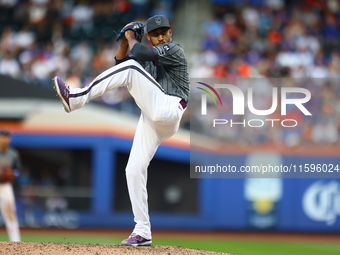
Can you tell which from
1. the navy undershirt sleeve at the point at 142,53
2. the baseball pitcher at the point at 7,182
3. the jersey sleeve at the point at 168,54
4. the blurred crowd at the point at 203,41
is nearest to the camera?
the navy undershirt sleeve at the point at 142,53

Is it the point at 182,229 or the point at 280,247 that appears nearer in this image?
the point at 280,247

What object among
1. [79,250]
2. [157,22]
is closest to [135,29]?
[157,22]

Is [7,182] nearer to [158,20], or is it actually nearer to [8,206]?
[8,206]

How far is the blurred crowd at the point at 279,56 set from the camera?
11141 mm

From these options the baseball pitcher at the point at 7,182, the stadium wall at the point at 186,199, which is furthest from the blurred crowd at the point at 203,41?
the baseball pitcher at the point at 7,182

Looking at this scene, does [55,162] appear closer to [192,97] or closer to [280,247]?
[192,97]

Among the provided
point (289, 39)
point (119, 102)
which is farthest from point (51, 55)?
point (289, 39)

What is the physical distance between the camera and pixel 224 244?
10766 millimetres

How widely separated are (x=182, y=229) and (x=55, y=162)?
10.0ft

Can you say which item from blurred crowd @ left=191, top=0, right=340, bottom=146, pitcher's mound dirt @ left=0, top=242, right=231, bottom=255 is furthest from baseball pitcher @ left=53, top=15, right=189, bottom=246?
blurred crowd @ left=191, top=0, right=340, bottom=146

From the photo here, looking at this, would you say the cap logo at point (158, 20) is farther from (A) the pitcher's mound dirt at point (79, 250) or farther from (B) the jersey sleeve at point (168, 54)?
(A) the pitcher's mound dirt at point (79, 250)

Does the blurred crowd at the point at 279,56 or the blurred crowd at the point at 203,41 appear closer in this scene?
the blurred crowd at the point at 279,56

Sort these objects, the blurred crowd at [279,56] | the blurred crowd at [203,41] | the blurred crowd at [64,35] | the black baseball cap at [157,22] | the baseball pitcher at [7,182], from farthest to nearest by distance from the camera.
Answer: the blurred crowd at [64,35]
the blurred crowd at [203,41]
the blurred crowd at [279,56]
the baseball pitcher at [7,182]
the black baseball cap at [157,22]

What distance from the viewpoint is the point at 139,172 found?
5207mm
